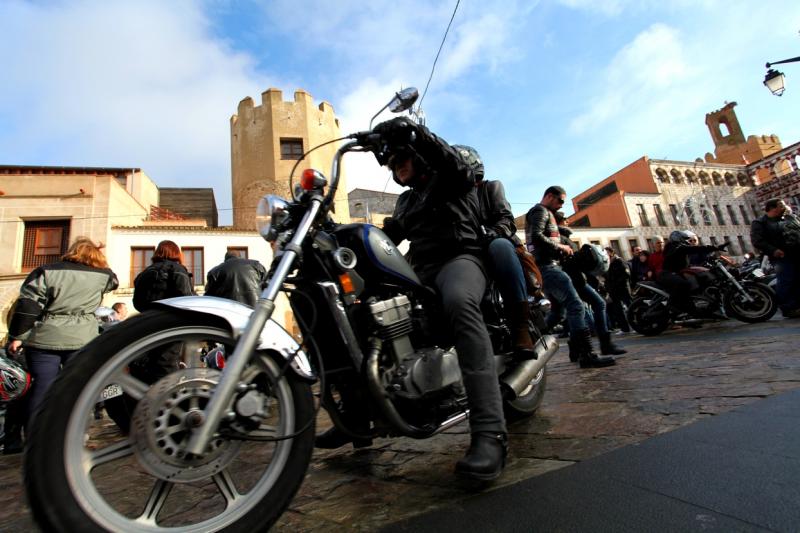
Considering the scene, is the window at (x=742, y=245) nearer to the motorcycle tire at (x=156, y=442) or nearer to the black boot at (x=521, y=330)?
the black boot at (x=521, y=330)

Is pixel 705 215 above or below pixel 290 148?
below

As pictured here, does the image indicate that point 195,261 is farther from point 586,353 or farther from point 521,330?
point 521,330

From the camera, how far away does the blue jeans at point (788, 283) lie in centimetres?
593

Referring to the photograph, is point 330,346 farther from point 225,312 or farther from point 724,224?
point 724,224

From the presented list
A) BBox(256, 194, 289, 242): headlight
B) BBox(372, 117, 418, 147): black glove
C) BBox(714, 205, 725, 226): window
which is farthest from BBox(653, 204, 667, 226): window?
BBox(256, 194, 289, 242): headlight

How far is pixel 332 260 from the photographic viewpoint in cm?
165

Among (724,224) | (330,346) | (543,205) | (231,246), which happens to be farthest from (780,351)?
(724,224)

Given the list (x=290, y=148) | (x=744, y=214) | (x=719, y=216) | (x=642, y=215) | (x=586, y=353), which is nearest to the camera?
(x=586, y=353)

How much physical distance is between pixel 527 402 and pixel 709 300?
17.2ft

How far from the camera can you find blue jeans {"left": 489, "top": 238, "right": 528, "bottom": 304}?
7.45 feet

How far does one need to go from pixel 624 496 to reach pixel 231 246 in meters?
22.2

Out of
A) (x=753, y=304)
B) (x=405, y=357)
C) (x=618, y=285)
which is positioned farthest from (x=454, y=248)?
(x=618, y=285)

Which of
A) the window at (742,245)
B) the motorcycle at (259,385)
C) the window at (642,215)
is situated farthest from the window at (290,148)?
the window at (742,245)

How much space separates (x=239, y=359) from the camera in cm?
127
